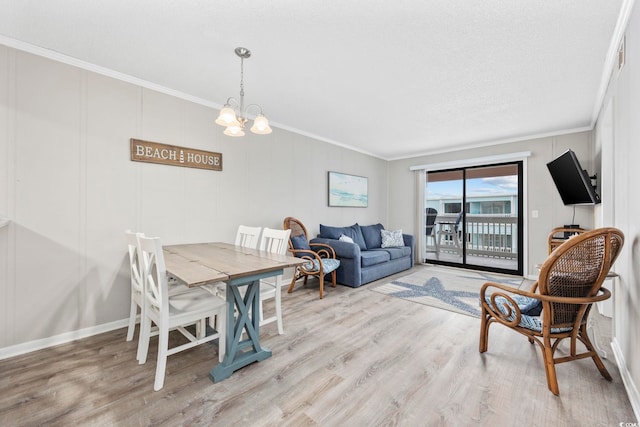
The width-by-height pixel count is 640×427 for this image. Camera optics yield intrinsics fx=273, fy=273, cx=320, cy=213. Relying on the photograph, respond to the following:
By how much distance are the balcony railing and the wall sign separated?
17.1 ft

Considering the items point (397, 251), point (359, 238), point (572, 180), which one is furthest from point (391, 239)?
point (572, 180)

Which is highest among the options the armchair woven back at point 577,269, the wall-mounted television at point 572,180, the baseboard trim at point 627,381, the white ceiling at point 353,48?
the white ceiling at point 353,48

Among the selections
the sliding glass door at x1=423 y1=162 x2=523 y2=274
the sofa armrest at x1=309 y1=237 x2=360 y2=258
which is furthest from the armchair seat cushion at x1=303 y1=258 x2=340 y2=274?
the sliding glass door at x1=423 y1=162 x2=523 y2=274

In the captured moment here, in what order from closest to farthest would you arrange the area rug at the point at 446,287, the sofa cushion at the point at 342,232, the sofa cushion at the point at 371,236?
the area rug at the point at 446,287 → the sofa cushion at the point at 342,232 → the sofa cushion at the point at 371,236

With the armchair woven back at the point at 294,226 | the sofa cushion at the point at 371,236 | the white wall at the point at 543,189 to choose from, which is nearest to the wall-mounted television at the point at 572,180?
the white wall at the point at 543,189

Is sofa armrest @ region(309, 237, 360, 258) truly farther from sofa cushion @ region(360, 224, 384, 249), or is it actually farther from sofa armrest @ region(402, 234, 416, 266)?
sofa armrest @ region(402, 234, 416, 266)

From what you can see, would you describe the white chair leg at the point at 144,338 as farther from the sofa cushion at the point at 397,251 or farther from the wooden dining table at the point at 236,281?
the sofa cushion at the point at 397,251

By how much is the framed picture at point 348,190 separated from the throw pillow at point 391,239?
0.77 meters

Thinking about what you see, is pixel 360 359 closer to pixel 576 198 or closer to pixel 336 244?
pixel 336 244

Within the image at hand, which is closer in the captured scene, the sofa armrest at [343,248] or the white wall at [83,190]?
the white wall at [83,190]

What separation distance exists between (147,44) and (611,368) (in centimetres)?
427

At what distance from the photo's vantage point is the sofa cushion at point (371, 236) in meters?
5.21

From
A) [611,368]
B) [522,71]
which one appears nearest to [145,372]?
[611,368]

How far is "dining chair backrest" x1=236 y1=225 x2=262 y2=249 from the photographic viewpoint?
2.94 metres
